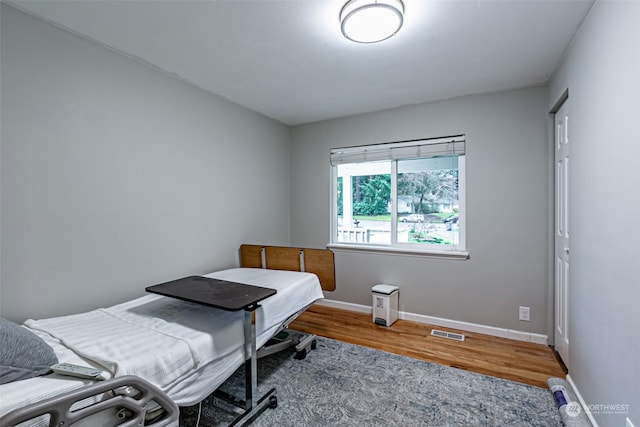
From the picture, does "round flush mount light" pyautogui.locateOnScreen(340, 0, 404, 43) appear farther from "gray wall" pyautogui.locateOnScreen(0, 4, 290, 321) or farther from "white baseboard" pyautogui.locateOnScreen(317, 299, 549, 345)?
"white baseboard" pyautogui.locateOnScreen(317, 299, 549, 345)

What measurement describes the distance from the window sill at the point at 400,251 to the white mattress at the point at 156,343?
166 centimetres

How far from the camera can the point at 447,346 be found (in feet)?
8.84

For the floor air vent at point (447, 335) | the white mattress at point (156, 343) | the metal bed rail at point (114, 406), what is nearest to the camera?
the metal bed rail at point (114, 406)

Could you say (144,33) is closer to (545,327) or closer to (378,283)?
(378,283)

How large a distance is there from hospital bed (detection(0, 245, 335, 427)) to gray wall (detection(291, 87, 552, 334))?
4.88 ft

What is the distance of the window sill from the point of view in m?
3.08

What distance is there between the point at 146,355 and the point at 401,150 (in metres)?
3.01

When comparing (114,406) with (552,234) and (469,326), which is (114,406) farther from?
(552,234)

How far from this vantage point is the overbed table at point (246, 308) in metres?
1.68

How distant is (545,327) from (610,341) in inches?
59.3

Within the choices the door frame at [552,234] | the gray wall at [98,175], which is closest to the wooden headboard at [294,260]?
the gray wall at [98,175]

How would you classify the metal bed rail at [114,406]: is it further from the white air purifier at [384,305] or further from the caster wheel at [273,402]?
the white air purifier at [384,305]
